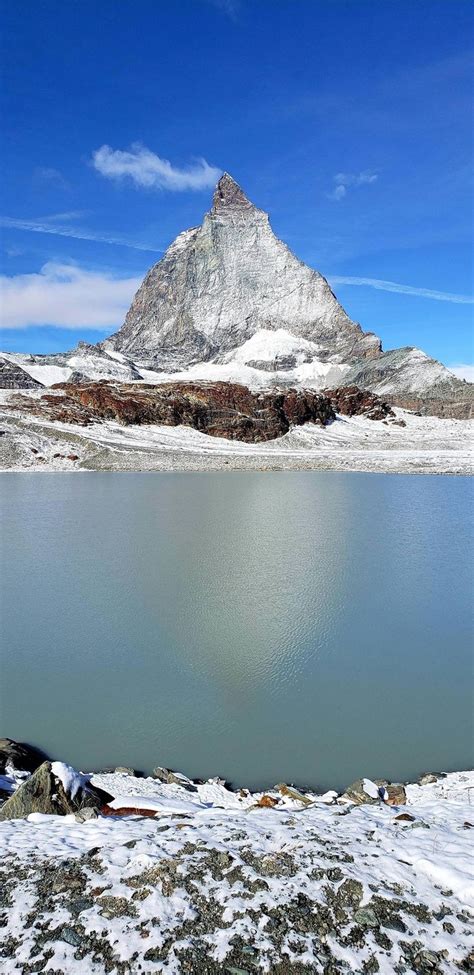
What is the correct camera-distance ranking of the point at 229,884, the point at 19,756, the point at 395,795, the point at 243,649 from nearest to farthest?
the point at 229,884, the point at 395,795, the point at 19,756, the point at 243,649

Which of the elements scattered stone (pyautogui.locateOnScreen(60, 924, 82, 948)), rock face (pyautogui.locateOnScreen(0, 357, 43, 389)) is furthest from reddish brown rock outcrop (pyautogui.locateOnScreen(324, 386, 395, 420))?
scattered stone (pyautogui.locateOnScreen(60, 924, 82, 948))

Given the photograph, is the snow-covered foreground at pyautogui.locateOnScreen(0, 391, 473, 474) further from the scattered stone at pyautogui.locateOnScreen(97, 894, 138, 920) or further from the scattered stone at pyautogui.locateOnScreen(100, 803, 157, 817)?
the scattered stone at pyautogui.locateOnScreen(97, 894, 138, 920)

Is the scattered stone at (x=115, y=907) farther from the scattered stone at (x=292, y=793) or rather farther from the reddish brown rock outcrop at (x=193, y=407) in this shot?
the reddish brown rock outcrop at (x=193, y=407)

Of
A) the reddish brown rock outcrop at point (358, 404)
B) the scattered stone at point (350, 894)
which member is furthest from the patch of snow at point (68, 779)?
the reddish brown rock outcrop at point (358, 404)

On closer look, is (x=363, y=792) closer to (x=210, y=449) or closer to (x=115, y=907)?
(x=115, y=907)

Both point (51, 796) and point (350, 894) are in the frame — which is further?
point (51, 796)

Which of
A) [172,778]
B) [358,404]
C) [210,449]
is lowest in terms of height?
[172,778]

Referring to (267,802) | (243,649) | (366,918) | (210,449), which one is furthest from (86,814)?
(210,449)
